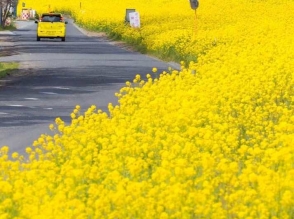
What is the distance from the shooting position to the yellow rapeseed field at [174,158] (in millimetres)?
7957

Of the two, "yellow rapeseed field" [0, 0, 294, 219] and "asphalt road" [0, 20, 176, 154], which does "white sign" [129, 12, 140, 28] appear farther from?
"yellow rapeseed field" [0, 0, 294, 219]

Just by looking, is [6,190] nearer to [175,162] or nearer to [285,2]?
[175,162]

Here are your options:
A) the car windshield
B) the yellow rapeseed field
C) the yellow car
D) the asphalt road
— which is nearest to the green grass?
the asphalt road

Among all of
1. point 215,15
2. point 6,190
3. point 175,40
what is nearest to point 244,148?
point 6,190

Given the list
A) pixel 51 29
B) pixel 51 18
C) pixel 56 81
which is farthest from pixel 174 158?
pixel 51 18

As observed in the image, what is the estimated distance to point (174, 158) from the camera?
10109mm

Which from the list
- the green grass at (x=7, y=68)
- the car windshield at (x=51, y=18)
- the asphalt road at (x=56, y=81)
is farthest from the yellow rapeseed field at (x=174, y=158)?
the car windshield at (x=51, y=18)

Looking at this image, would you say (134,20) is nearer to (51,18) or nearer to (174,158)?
(51,18)

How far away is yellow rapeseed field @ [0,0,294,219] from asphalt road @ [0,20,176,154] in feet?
5.03

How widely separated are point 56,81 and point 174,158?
21670 mm

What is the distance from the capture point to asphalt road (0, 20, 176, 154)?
20562mm

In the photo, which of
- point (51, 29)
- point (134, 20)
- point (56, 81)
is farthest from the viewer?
point (134, 20)

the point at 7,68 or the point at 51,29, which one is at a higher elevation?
the point at 7,68

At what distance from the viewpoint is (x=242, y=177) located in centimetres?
Result: 828
